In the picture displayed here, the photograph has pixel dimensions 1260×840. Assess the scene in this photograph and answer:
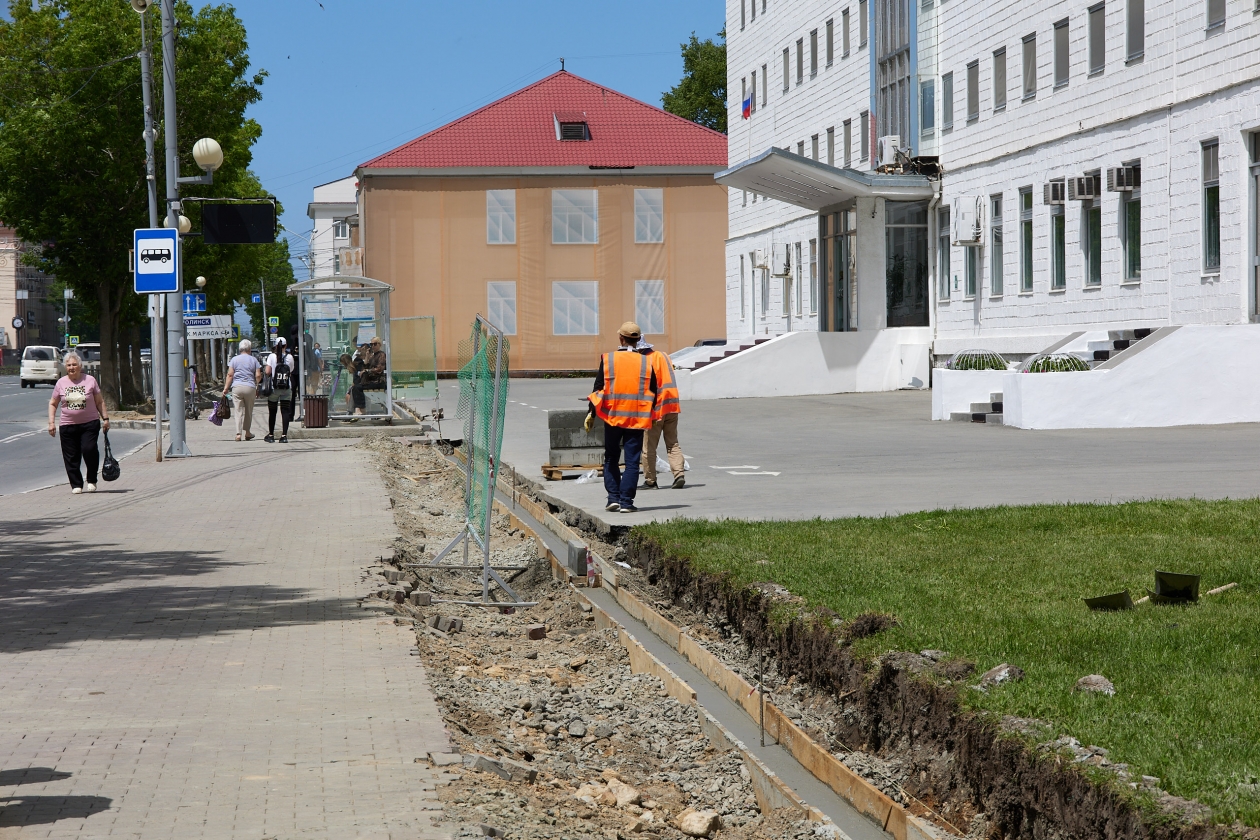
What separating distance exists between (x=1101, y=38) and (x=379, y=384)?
15613 millimetres

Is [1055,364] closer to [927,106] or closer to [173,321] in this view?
[173,321]

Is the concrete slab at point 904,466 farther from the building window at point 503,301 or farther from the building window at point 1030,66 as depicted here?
the building window at point 503,301

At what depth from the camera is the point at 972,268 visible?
34.8 meters

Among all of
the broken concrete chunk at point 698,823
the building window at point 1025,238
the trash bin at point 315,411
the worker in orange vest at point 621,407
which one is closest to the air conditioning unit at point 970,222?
the building window at point 1025,238

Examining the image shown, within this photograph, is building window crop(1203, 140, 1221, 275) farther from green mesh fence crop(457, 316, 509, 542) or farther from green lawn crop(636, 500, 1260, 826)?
green mesh fence crop(457, 316, 509, 542)

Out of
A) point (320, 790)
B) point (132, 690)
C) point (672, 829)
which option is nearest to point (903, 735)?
point (672, 829)

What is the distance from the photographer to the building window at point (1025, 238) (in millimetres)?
31953

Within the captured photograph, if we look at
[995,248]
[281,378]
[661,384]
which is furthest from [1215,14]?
[281,378]

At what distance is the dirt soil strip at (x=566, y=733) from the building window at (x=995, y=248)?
959 inches

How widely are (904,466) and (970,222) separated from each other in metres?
18.6

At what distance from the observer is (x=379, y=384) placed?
29.7m

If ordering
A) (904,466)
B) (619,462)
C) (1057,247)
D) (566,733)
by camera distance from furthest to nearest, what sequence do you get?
(1057,247) < (904,466) < (619,462) < (566,733)

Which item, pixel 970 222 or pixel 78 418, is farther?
pixel 970 222

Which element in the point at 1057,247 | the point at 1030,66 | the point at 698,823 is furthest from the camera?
the point at 1030,66
